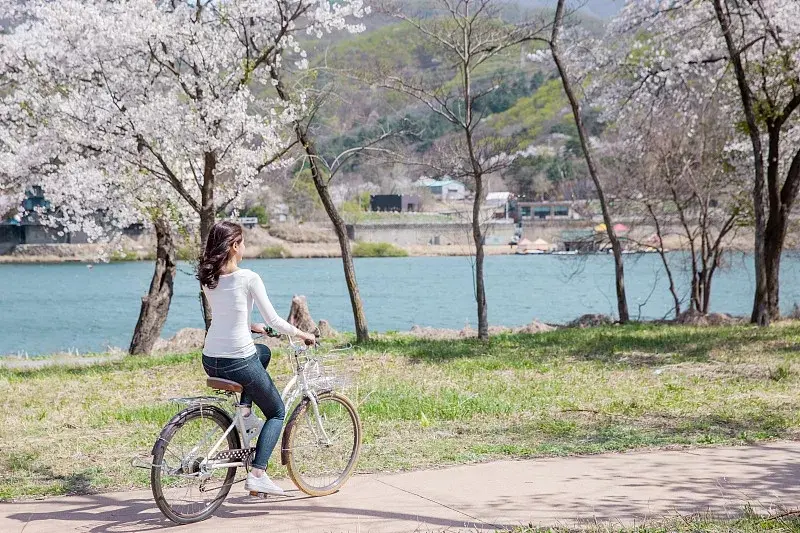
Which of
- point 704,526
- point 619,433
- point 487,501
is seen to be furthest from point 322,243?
point 704,526

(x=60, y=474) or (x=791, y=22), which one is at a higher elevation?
(x=791, y=22)

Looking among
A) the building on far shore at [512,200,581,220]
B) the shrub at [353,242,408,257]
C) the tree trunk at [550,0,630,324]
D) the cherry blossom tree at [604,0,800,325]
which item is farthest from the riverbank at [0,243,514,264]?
the cherry blossom tree at [604,0,800,325]

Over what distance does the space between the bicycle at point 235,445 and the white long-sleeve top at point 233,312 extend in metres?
0.22

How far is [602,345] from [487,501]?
953 cm

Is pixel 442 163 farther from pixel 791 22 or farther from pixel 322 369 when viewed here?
pixel 322 369

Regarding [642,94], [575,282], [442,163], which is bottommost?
[575,282]

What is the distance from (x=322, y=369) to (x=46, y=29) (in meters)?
12.5

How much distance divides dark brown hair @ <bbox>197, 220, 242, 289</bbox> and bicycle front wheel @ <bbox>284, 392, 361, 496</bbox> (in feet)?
3.77

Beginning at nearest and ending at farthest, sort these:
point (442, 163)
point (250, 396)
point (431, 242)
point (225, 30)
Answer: point (250, 396)
point (225, 30)
point (442, 163)
point (431, 242)

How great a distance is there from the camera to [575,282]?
59844 mm

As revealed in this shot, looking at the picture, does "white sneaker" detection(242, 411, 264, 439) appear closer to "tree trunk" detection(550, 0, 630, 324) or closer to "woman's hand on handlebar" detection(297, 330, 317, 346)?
"woman's hand on handlebar" detection(297, 330, 317, 346)

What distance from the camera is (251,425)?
249 inches

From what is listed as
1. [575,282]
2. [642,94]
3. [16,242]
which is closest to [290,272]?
[575,282]

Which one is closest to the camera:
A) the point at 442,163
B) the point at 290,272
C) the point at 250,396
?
the point at 250,396
